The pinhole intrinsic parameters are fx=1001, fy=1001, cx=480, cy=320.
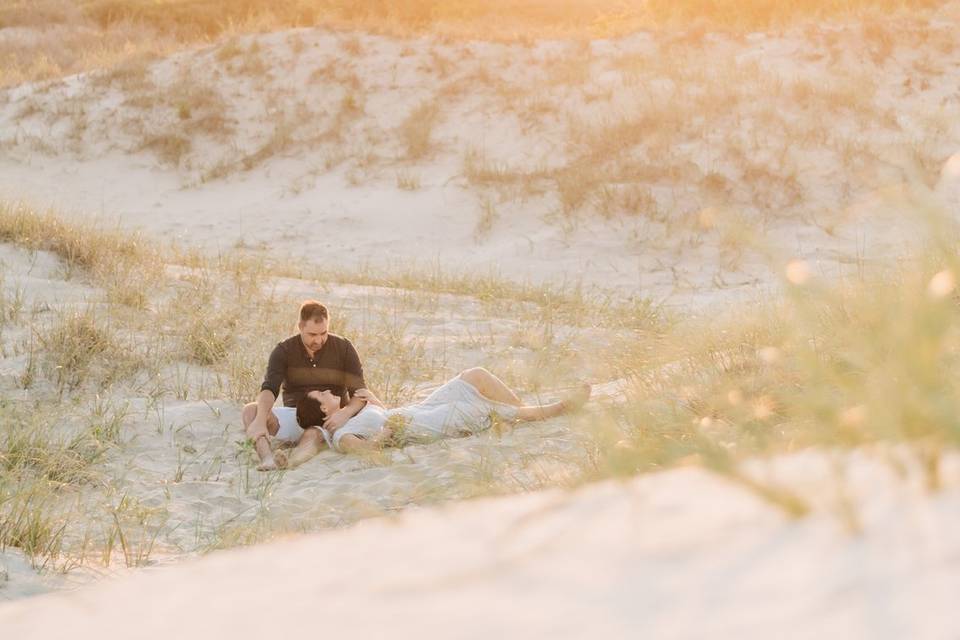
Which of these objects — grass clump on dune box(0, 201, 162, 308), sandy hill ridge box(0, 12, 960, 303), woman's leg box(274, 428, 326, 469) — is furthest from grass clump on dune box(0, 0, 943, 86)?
woman's leg box(274, 428, 326, 469)

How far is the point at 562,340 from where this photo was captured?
783 centimetres

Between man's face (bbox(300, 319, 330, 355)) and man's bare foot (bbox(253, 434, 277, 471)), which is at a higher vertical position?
man's face (bbox(300, 319, 330, 355))

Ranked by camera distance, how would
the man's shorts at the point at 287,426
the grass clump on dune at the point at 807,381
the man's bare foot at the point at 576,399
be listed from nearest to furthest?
the grass clump on dune at the point at 807,381, the man's bare foot at the point at 576,399, the man's shorts at the point at 287,426

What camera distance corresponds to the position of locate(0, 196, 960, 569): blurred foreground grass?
1547mm

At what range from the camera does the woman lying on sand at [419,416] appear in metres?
5.62

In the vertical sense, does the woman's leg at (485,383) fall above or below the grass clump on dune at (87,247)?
below

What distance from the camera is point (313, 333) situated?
5961 millimetres

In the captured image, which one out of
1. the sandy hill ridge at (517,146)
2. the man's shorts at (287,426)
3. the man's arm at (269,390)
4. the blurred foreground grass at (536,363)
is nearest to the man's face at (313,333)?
the man's arm at (269,390)

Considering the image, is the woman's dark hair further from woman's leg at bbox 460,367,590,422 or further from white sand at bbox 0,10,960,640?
woman's leg at bbox 460,367,590,422

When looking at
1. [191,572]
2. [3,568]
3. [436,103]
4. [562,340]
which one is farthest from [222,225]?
[191,572]

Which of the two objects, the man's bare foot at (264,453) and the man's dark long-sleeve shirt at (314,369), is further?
the man's dark long-sleeve shirt at (314,369)

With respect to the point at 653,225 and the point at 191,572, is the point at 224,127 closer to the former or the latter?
the point at 653,225

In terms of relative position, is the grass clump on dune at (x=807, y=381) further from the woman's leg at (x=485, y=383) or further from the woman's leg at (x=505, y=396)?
the woman's leg at (x=485, y=383)

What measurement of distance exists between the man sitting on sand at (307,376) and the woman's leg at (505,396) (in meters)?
0.69
